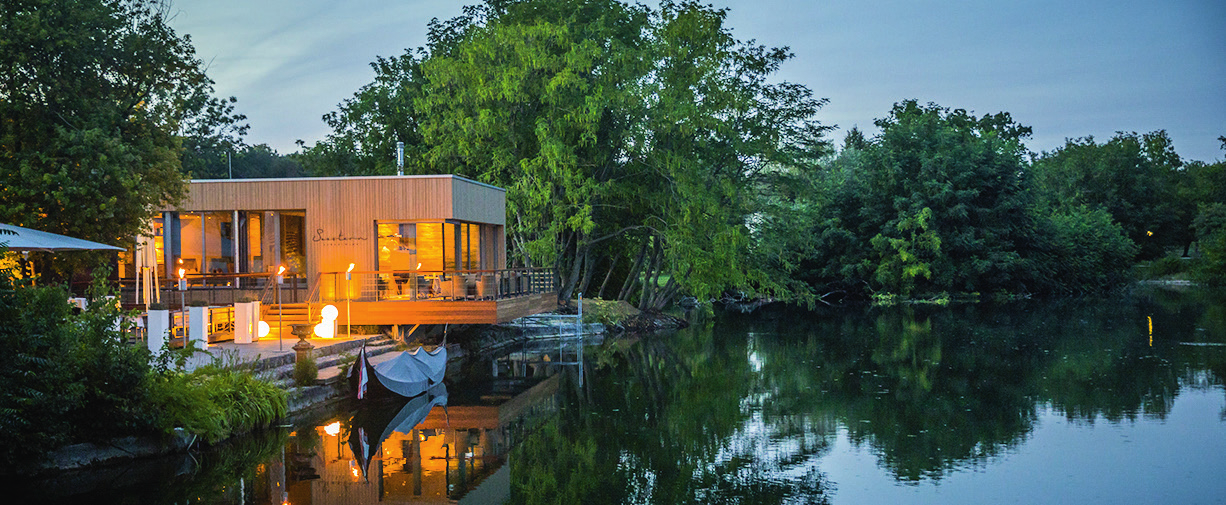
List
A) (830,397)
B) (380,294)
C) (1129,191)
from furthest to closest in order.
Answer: (1129,191)
(380,294)
(830,397)

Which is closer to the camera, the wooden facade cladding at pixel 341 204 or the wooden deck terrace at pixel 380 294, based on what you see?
the wooden deck terrace at pixel 380 294

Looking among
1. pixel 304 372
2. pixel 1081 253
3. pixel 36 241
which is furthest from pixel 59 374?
pixel 1081 253

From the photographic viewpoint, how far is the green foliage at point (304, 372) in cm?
1636

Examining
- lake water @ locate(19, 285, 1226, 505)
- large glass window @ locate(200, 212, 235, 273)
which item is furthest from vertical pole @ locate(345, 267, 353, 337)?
large glass window @ locate(200, 212, 235, 273)

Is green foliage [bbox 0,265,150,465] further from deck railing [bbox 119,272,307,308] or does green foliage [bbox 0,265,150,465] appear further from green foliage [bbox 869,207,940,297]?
green foliage [bbox 869,207,940,297]

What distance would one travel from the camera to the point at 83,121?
18891mm

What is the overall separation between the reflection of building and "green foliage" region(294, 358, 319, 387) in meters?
1.46

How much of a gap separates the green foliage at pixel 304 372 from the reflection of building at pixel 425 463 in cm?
146

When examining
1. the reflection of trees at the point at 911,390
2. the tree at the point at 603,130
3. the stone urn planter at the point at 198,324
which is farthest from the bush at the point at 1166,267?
the stone urn planter at the point at 198,324

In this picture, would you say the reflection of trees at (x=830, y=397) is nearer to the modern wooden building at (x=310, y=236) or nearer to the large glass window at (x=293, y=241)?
the modern wooden building at (x=310, y=236)

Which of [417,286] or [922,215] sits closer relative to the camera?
[417,286]

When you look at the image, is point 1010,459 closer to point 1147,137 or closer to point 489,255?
point 489,255

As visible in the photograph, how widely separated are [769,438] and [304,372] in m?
7.24

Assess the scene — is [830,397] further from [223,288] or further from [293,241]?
[223,288]
